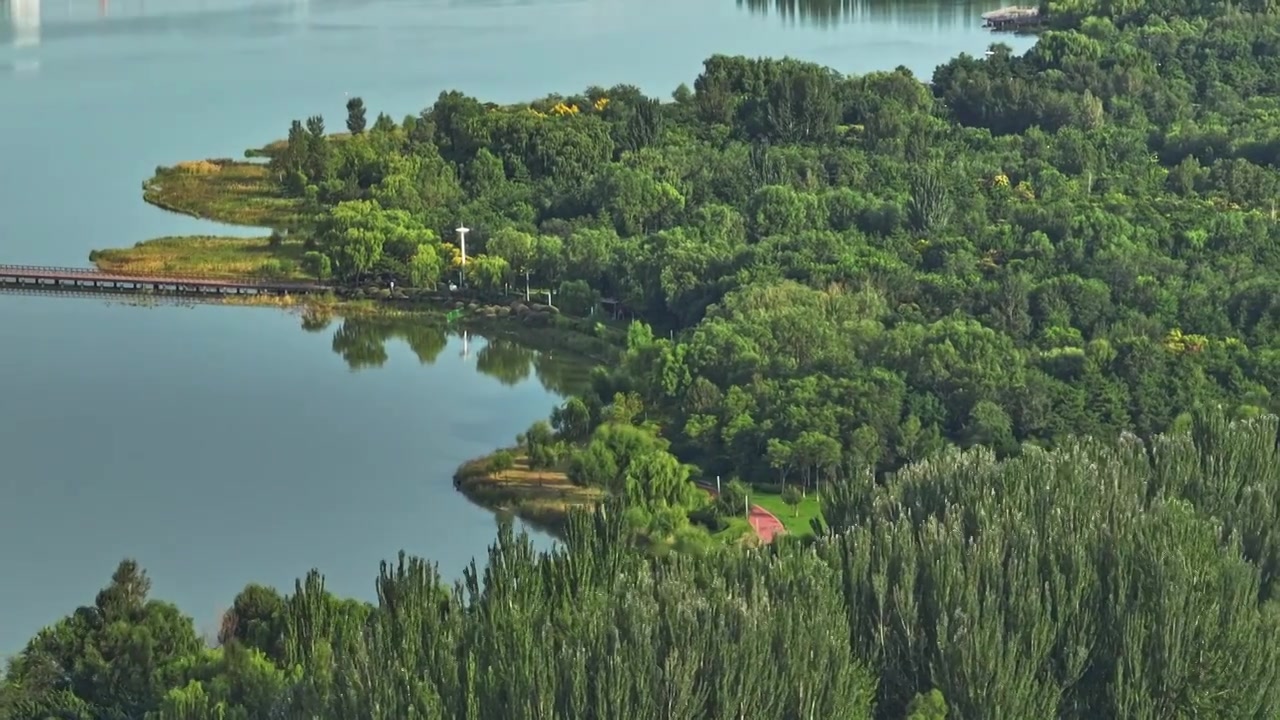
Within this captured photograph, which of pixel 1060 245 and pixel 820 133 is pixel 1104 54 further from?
pixel 1060 245

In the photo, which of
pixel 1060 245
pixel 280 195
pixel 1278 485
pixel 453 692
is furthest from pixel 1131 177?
pixel 453 692

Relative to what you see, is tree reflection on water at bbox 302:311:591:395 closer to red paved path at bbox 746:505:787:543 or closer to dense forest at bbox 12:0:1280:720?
dense forest at bbox 12:0:1280:720

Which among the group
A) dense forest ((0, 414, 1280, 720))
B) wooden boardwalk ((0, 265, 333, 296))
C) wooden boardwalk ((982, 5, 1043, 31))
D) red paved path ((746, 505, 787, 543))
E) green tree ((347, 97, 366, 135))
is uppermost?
wooden boardwalk ((982, 5, 1043, 31))

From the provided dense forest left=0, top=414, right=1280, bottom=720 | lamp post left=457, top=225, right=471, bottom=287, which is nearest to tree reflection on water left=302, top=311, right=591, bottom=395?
lamp post left=457, top=225, right=471, bottom=287

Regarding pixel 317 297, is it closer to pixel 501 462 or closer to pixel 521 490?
pixel 501 462

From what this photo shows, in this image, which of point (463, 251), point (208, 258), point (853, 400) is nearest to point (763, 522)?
point (853, 400)

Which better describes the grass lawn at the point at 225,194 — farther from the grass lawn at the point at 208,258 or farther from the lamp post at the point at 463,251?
the lamp post at the point at 463,251
